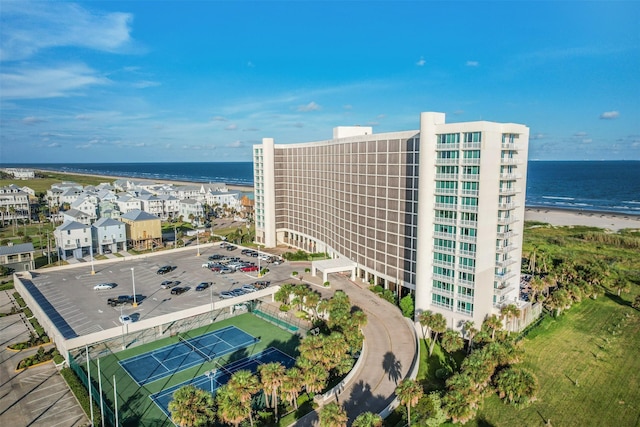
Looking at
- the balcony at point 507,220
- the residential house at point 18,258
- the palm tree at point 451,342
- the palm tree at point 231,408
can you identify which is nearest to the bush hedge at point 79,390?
the palm tree at point 231,408

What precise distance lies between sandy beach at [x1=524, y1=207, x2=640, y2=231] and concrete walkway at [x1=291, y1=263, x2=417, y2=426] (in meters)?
121

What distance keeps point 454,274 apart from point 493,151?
56.5 feet

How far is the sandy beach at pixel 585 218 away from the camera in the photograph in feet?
509

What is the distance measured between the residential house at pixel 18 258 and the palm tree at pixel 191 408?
2959 inches

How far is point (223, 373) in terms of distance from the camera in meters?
52.3

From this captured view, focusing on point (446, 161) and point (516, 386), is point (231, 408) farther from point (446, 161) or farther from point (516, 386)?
point (446, 161)

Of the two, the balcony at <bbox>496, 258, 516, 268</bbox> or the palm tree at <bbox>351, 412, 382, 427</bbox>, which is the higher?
the balcony at <bbox>496, 258, 516, 268</bbox>

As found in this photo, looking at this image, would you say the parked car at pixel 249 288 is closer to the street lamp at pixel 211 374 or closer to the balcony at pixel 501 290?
the street lamp at pixel 211 374

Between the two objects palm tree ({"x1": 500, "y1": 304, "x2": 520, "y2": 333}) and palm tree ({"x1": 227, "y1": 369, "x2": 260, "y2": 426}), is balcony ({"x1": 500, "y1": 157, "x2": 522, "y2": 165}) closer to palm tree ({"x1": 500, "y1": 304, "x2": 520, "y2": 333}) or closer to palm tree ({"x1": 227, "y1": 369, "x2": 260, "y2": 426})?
palm tree ({"x1": 500, "y1": 304, "x2": 520, "y2": 333})

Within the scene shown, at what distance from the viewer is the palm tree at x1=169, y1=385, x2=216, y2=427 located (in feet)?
116

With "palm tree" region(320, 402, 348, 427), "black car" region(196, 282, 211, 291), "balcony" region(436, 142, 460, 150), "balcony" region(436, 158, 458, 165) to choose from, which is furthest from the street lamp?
"balcony" region(436, 142, 460, 150)

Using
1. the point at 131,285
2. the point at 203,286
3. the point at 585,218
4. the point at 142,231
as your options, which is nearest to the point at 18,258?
Result: the point at 142,231

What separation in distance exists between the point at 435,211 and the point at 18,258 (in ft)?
295

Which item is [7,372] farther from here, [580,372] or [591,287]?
[591,287]
